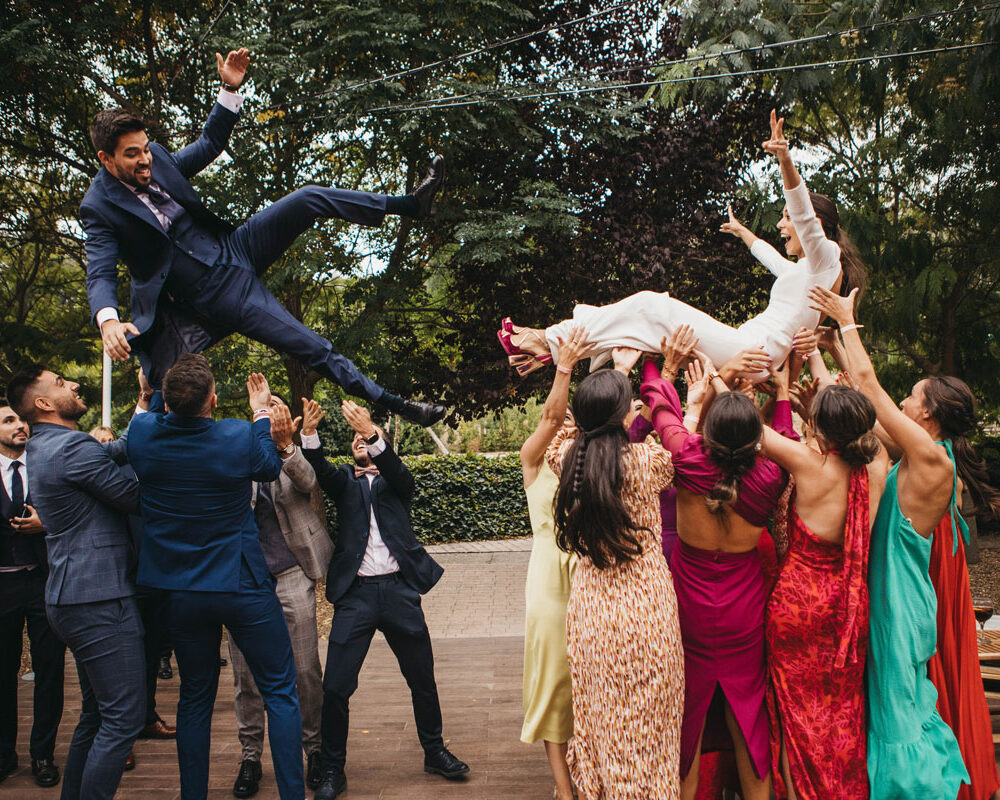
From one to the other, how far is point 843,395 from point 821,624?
88 cm

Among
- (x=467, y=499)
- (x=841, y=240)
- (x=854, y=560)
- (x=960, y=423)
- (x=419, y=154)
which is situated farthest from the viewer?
(x=467, y=499)

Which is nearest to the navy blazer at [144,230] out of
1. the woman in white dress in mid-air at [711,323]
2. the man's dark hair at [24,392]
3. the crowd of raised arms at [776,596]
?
the man's dark hair at [24,392]

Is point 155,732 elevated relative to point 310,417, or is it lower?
lower

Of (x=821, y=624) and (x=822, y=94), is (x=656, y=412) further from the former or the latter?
(x=822, y=94)

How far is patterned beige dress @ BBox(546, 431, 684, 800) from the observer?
2912 millimetres

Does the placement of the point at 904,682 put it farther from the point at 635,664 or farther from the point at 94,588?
the point at 94,588

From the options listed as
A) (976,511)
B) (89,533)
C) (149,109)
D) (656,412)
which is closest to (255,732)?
(89,533)

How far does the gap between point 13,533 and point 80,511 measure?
1.33 m

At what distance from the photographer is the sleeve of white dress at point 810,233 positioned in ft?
10.4

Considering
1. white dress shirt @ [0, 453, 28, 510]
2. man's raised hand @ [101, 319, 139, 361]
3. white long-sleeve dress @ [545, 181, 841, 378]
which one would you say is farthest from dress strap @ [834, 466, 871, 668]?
white dress shirt @ [0, 453, 28, 510]

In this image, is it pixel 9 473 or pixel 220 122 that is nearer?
pixel 220 122

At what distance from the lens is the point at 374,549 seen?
409 centimetres

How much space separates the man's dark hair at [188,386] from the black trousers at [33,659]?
1.99 meters

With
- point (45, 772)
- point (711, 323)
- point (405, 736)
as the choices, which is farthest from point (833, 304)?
point (45, 772)
